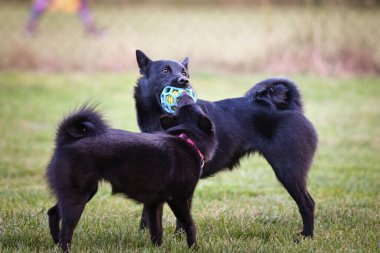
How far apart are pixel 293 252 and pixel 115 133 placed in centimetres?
133

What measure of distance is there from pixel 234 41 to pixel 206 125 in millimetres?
9928

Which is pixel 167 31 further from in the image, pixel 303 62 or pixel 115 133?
pixel 115 133

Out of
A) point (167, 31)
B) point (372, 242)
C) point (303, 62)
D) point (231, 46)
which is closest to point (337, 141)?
point (303, 62)

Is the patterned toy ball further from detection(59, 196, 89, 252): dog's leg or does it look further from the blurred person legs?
the blurred person legs

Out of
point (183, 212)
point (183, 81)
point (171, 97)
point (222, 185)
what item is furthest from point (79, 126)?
point (222, 185)

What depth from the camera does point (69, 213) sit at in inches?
140

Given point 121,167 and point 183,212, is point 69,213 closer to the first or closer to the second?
point 121,167

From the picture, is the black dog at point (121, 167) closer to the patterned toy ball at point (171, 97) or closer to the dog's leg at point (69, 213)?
the dog's leg at point (69, 213)

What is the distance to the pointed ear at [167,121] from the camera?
4.07m

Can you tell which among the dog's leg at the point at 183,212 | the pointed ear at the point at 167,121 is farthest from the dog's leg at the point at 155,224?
the pointed ear at the point at 167,121

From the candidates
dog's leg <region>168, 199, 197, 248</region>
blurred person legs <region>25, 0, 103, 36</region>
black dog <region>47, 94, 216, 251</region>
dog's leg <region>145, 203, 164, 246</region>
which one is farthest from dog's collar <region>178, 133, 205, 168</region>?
blurred person legs <region>25, 0, 103, 36</region>

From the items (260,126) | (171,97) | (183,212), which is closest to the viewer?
(183,212)

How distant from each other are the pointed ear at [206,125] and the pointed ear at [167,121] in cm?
18

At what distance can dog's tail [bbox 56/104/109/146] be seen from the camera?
360 centimetres
